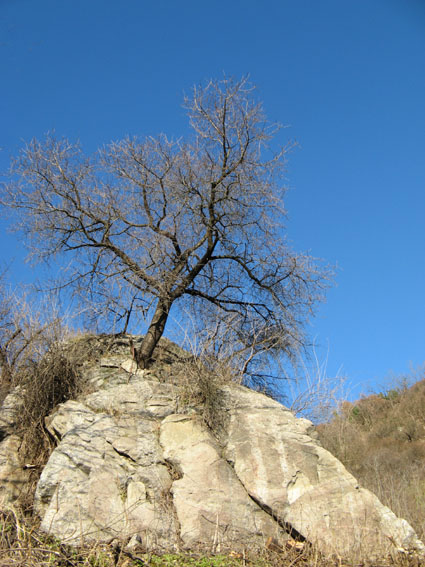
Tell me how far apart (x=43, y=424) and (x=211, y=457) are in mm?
2766

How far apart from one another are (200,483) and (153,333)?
3582mm

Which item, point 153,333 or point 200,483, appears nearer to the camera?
point 200,483

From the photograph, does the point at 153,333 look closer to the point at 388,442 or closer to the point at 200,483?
the point at 200,483

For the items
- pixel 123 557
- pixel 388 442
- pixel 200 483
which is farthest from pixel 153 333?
pixel 388 442

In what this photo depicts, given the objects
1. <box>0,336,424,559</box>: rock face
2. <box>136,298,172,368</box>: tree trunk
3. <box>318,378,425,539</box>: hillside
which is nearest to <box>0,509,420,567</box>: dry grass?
<box>0,336,424,559</box>: rock face

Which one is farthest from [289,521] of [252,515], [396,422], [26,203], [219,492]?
[396,422]

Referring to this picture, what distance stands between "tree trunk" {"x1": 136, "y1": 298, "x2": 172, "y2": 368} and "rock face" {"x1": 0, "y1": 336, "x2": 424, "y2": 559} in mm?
1361

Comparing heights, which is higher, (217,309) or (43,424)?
(217,309)

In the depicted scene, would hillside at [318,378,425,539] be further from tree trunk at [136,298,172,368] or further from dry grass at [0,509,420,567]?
tree trunk at [136,298,172,368]

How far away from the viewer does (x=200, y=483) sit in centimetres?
652

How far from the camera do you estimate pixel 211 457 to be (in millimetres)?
6879

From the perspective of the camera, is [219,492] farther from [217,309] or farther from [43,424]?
[217,309]

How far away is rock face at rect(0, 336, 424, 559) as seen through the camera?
19.4ft

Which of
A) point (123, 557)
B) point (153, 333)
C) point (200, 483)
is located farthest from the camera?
point (153, 333)
